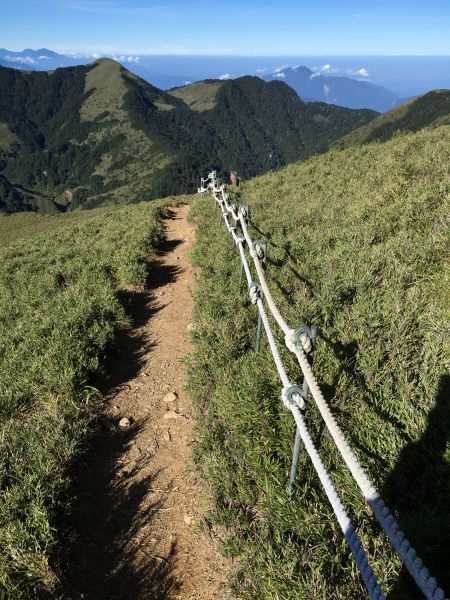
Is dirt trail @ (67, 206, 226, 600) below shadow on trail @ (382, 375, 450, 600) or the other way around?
below

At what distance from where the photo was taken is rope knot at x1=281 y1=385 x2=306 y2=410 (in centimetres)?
292

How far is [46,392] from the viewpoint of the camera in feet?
18.7

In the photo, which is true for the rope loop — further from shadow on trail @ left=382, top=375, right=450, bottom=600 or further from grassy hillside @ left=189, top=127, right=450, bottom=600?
shadow on trail @ left=382, top=375, right=450, bottom=600

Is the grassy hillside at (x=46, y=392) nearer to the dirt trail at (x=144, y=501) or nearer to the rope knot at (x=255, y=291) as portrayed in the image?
the dirt trail at (x=144, y=501)

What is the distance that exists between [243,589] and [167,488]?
1715 millimetres

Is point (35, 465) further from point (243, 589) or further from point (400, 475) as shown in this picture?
point (400, 475)

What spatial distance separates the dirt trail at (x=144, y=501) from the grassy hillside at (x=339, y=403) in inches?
17.2

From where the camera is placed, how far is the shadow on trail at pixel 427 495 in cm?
266

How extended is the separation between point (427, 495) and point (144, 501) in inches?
119

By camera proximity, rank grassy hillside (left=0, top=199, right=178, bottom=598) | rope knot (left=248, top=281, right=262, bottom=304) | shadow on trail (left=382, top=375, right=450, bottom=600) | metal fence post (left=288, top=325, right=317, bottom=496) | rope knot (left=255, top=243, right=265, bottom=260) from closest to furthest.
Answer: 1. shadow on trail (left=382, top=375, right=450, bottom=600)
2. metal fence post (left=288, top=325, right=317, bottom=496)
3. grassy hillside (left=0, top=199, right=178, bottom=598)
4. rope knot (left=248, top=281, right=262, bottom=304)
5. rope knot (left=255, top=243, right=265, bottom=260)

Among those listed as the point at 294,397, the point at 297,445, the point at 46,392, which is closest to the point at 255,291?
the point at 294,397

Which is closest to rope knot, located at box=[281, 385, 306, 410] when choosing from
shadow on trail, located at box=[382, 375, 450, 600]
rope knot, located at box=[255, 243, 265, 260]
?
shadow on trail, located at box=[382, 375, 450, 600]

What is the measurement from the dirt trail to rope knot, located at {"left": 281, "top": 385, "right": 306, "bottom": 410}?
1867 mm

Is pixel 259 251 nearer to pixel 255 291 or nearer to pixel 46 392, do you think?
pixel 255 291
